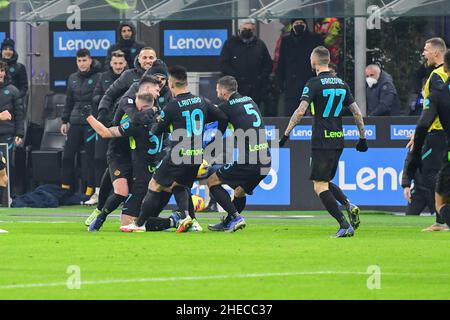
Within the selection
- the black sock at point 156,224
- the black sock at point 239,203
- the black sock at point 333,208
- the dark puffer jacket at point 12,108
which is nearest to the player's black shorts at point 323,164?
the black sock at point 333,208

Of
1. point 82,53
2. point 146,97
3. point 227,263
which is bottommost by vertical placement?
point 227,263

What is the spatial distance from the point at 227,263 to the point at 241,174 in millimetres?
5164

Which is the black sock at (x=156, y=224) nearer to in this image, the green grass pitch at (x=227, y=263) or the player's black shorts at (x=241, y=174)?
the green grass pitch at (x=227, y=263)

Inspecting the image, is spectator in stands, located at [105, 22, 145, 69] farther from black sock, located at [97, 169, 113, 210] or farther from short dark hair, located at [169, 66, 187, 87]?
short dark hair, located at [169, 66, 187, 87]

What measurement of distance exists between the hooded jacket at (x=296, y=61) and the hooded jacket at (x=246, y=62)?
0.27 meters

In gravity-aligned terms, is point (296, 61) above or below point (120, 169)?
above

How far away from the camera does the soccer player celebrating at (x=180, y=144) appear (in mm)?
18547

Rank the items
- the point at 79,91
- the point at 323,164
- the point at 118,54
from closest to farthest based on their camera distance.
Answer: the point at 323,164 < the point at 118,54 < the point at 79,91

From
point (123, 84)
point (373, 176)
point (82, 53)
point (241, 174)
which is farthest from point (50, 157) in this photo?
point (241, 174)

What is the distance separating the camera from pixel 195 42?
27.8 m

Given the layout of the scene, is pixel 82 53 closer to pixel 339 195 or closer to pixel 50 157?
pixel 50 157
